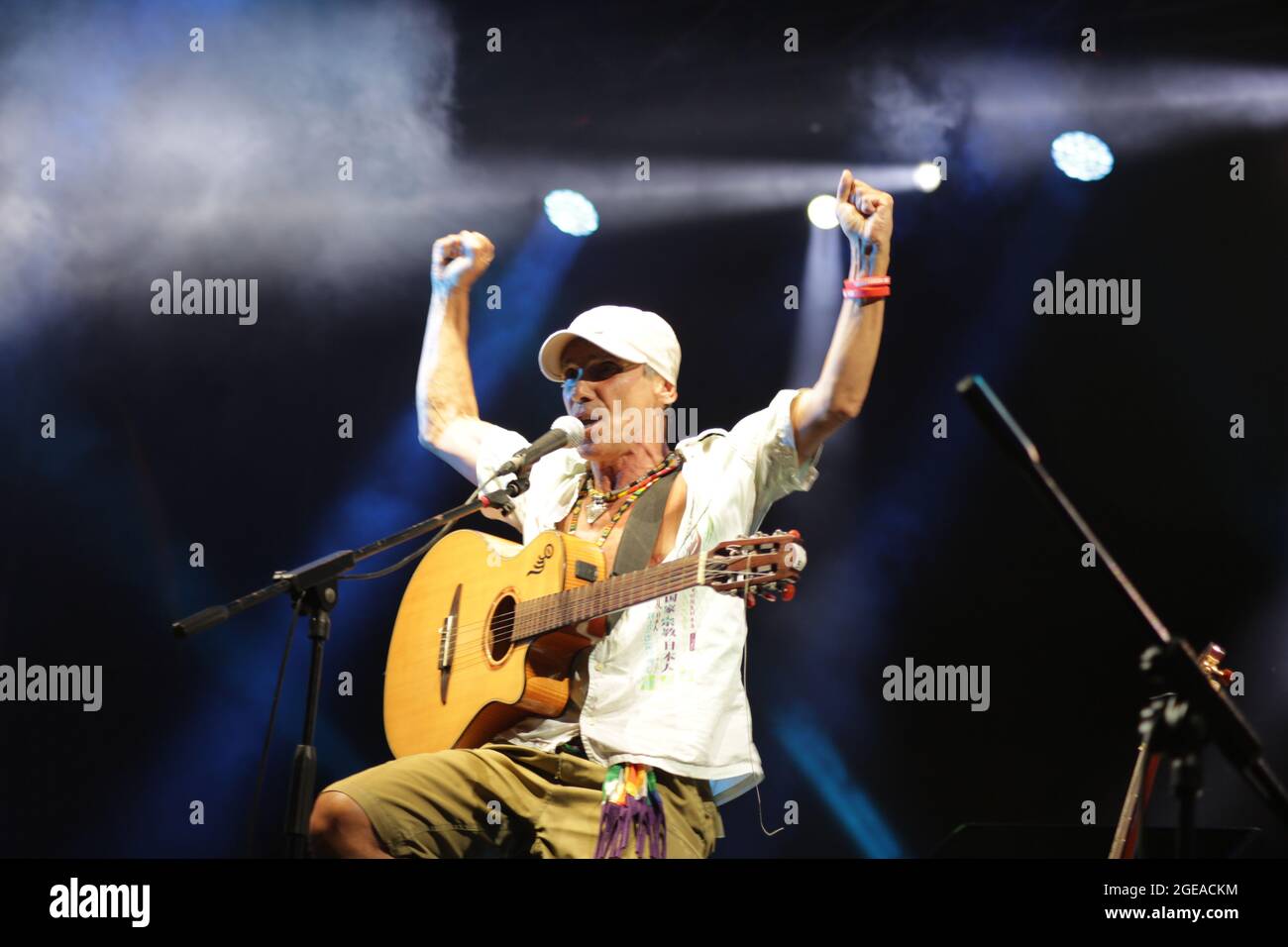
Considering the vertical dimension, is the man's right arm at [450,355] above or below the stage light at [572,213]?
below

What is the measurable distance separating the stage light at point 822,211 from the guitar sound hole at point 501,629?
2022 millimetres

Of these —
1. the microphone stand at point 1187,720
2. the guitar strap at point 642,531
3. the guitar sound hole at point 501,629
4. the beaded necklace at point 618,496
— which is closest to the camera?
the microphone stand at point 1187,720

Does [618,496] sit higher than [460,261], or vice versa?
[460,261]

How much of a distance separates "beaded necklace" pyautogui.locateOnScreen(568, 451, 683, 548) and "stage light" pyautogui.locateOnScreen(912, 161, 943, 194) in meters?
1.65

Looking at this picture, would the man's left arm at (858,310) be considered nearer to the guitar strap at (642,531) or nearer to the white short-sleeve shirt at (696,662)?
the white short-sleeve shirt at (696,662)

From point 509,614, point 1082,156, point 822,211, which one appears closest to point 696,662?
point 509,614

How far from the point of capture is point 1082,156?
16.0ft

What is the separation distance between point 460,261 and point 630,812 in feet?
6.85

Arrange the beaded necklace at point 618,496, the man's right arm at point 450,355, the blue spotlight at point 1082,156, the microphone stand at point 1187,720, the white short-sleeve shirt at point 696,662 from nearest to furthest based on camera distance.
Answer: the microphone stand at point 1187,720 → the white short-sleeve shirt at point 696,662 → the beaded necklace at point 618,496 → the man's right arm at point 450,355 → the blue spotlight at point 1082,156

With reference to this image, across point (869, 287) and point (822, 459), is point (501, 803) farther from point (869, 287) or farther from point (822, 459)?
point (822, 459)

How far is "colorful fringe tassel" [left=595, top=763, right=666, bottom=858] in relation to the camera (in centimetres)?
341

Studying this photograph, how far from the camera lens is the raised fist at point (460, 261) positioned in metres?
4.61

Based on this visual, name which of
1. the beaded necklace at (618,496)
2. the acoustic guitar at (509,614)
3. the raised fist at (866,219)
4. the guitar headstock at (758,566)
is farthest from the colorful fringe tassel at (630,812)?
the raised fist at (866,219)
